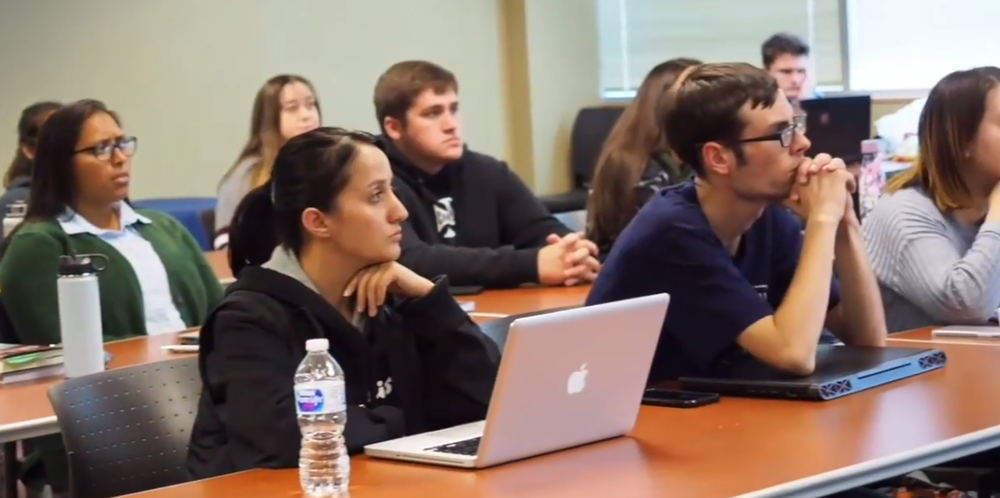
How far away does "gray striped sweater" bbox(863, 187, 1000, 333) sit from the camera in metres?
2.99

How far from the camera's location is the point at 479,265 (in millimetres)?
3779

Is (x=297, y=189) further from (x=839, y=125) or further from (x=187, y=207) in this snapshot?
(x=187, y=207)

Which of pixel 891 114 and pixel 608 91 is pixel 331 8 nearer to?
pixel 608 91

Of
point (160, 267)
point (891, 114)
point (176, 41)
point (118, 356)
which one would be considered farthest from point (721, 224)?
point (176, 41)

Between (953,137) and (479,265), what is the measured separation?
1281 millimetres

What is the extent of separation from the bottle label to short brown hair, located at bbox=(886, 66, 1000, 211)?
179 cm

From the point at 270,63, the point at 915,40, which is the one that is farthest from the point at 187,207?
the point at 915,40

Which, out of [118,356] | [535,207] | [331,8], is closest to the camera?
[118,356]

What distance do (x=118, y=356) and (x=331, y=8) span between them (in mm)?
4828

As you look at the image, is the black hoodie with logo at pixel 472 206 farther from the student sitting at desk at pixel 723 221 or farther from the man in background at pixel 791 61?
the man in background at pixel 791 61

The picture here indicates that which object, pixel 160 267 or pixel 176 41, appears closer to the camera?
pixel 160 267

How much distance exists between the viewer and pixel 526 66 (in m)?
8.43

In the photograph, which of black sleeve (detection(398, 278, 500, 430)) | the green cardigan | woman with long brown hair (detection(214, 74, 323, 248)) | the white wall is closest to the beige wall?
the white wall

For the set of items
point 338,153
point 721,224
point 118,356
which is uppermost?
point 338,153
